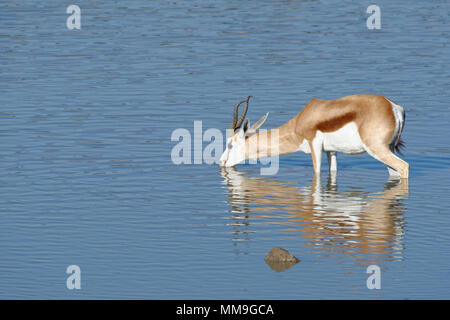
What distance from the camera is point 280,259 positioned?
12.1m

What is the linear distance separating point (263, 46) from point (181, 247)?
16.8m

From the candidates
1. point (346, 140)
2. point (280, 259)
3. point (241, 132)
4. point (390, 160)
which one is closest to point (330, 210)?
point (346, 140)

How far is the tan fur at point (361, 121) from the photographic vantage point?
16234 mm

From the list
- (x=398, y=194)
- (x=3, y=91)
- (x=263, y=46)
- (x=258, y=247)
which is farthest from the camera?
(x=263, y=46)

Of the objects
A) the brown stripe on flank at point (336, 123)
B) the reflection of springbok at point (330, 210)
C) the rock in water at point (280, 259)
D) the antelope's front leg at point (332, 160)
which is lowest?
the rock in water at point (280, 259)

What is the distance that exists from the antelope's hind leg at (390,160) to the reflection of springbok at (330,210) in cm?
16

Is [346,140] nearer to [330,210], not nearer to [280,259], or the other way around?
[330,210]

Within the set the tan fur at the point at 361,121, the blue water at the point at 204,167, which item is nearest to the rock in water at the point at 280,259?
the blue water at the point at 204,167

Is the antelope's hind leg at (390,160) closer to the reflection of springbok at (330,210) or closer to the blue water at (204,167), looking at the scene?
the reflection of springbok at (330,210)

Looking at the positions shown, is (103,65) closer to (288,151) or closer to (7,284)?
(288,151)

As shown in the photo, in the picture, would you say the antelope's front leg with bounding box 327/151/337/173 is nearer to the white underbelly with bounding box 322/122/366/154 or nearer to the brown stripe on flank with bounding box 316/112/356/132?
the white underbelly with bounding box 322/122/366/154

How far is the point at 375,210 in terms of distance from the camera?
48.5 feet

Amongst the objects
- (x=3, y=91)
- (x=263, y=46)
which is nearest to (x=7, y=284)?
(x=3, y=91)

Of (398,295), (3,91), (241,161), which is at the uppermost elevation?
(3,91)
